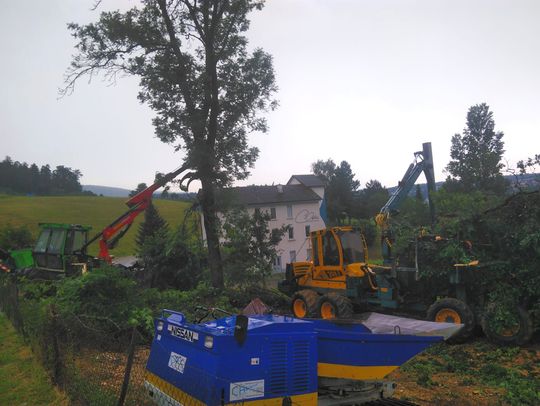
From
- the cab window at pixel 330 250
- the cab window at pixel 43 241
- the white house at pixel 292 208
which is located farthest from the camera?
the white house at pixel 292 208

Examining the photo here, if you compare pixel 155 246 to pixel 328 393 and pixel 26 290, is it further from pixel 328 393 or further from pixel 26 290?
pixel 328 393

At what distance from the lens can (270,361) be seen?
16.3 feet

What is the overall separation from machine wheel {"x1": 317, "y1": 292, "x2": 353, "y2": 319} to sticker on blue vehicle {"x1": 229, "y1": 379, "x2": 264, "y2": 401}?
8.90 m

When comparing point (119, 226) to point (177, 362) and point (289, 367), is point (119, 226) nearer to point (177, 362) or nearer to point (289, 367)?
point (177, 362)

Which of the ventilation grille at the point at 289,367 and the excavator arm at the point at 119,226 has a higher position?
the excavator arm at the point at 119,226

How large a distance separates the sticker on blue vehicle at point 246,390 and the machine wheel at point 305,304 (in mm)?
9879

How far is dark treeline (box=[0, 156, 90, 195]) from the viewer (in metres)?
120

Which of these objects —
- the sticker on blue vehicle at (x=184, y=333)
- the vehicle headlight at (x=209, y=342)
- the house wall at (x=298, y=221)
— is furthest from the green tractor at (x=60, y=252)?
the house wall at (x=298, y=221)

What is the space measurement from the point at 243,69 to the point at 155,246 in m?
7.86

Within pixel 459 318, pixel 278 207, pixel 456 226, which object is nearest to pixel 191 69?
pixel 456 226

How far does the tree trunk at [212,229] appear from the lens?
18344 millimetres

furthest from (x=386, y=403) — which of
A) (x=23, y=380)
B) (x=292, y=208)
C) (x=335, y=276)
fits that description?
(x=292, y=208)

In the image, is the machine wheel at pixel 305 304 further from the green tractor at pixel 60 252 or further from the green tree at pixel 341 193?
the green tree at pixel 341 193

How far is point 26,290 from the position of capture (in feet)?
45.0
